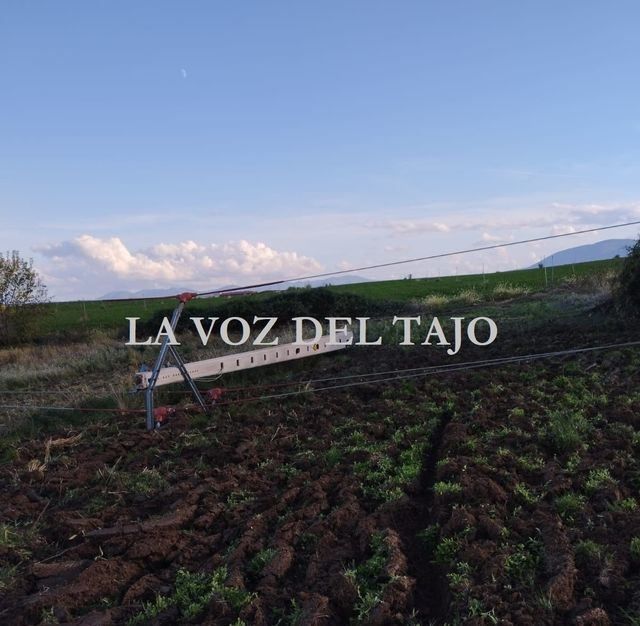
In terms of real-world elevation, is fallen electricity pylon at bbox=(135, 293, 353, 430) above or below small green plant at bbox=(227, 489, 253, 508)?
above

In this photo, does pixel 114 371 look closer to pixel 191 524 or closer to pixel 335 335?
pixel 335 335

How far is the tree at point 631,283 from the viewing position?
47.3 feet

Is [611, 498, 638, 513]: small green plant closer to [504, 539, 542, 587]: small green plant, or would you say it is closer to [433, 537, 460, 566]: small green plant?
[504, 539, 542, 587]: small green plant

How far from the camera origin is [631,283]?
14.6 meters

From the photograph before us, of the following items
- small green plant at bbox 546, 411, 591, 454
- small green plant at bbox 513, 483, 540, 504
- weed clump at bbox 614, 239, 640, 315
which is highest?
weed clump at bbox 614, 239, 640, 315

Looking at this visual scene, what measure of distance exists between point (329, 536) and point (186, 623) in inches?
51.2

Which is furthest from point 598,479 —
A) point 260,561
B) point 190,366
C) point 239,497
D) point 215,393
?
point 190,366

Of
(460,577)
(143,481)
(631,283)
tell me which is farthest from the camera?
(631,283)

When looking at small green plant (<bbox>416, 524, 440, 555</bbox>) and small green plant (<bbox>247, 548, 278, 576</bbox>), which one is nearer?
small green plant (<bbox>247, 548, 278, 576</bbox>)

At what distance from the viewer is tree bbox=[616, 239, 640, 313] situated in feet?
47.3

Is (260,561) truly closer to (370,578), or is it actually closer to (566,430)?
(370,578)

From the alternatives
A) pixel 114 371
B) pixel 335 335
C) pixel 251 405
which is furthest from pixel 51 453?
pixel 114 371

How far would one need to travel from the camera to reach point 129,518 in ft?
19.4

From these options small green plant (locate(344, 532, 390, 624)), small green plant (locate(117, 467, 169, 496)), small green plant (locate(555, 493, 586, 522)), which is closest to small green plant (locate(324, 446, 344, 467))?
small green plant (locate(117, 467, 169, 496))
